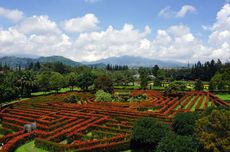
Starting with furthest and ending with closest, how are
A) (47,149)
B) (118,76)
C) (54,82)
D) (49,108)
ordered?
1. (118,76)
2. (54,82)
3. (49,108)
4. (47,149)

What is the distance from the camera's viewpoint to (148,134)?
22812 mm

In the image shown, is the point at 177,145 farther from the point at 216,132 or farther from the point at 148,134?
the point at 148,134

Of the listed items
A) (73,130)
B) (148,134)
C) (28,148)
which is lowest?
(28,148)

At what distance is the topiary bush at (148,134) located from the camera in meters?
22.8

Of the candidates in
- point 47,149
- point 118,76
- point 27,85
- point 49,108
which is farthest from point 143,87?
point 47,149

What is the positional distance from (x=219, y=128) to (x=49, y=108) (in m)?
33.2

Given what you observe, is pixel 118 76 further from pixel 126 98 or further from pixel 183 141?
pixel 183 141

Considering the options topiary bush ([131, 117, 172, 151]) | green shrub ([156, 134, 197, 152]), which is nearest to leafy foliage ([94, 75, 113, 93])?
topiary bush ([131, 117, 172, 151])

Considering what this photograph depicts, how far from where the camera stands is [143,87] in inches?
3504

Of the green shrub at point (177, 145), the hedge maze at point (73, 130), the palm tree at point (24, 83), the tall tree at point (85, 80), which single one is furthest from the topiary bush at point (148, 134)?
the tall tree at point (85, 80)

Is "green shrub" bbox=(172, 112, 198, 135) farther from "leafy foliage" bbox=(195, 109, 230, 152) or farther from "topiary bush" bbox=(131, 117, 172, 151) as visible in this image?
"leafy foliage" bbox=(195, 109, 230, 152)

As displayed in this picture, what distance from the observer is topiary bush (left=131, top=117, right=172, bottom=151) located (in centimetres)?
2281

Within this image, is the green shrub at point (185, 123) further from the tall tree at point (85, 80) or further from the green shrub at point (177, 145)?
the tall tree at point (85, 80)

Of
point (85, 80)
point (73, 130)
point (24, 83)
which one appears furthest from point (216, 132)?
point (85, 80)
